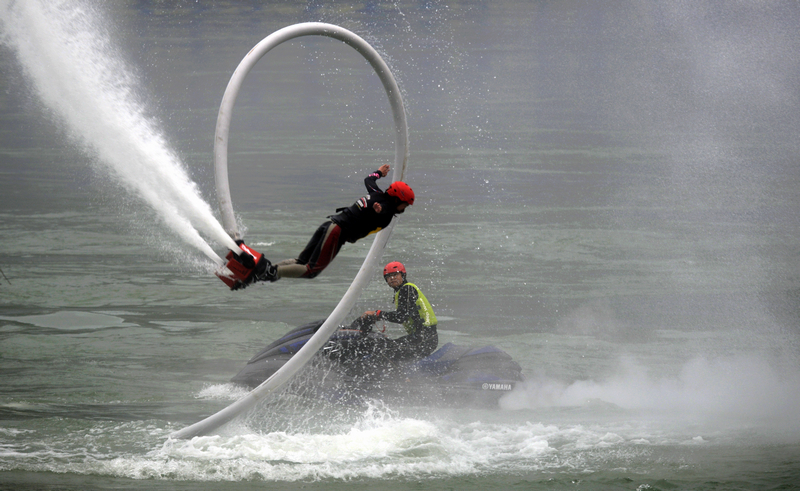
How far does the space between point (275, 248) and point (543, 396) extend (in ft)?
34.1

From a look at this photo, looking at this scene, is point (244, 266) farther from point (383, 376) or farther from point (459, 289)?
point (459, 289)

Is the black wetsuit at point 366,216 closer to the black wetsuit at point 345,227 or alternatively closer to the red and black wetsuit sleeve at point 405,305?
the black wetsuit at point 345,227

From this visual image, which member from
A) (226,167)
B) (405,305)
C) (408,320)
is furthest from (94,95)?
(408,320)

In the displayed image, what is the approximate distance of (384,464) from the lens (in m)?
9.93

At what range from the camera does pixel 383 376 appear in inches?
463

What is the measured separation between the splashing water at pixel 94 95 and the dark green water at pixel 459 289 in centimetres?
6

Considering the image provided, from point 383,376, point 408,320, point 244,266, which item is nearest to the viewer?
point 244,266

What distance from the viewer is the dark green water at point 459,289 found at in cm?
1005

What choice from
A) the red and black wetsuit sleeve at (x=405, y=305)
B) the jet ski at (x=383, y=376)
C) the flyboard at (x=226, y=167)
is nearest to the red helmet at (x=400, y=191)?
the flyboard at (x=226, y=167)

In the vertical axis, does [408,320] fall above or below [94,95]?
below

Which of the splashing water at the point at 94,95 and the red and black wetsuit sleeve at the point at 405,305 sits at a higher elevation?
the splashing water at the point at 94,95

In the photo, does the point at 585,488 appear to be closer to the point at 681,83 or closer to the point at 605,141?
the point at 605,141

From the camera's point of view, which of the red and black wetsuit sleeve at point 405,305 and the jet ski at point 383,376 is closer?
the jet ski at point 383,376

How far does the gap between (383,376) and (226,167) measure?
413 centimetres
